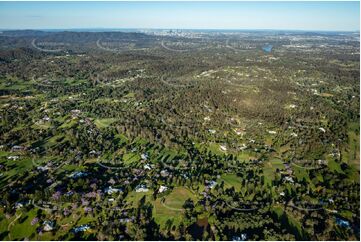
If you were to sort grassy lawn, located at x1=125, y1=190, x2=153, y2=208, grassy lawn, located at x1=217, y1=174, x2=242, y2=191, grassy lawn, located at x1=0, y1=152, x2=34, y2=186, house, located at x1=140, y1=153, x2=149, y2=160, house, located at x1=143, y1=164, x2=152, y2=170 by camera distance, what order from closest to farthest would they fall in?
1. grassy lawn, located at x1=125, y1=190, x2=153, y2=208
2. grassy lawn, located at x1=217, y1=174, x2=242, y2=191
3. grassy lawn, located at x1=0, y1=152, x2=34, y2=186
4. house, located at x1=143, y1=164, x2=152, y2=170
5. house, located at x1=140, y1=153, x2=149, y2=160

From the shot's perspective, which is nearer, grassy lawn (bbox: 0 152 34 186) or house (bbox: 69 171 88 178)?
grassy lawn (bbox: 0 152 34 186)

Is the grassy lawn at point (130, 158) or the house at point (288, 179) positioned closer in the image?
the house at point (288, 179)

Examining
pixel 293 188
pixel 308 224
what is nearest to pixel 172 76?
pixel 293 188

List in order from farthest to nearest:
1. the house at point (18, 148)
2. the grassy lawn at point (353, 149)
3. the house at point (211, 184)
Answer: the house at point (18, 148) → the grassy lawn at point (353, 149) → the house at point (211, 184)

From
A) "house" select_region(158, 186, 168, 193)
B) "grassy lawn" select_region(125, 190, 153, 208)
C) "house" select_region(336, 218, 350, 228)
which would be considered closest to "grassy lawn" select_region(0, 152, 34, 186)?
"grassy lawn" select_region(125, 190, 153, 208)

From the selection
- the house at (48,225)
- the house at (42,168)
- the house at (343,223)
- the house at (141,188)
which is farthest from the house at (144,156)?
the house at (343,223)

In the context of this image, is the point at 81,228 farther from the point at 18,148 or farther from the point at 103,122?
the point at 103,122

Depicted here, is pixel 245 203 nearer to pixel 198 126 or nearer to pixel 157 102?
pixel 198 126

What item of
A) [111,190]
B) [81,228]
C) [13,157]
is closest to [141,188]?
[111,190]

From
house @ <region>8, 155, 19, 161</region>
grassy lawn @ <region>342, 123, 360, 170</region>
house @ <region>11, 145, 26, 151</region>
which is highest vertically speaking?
house @ <region>11, 145, 26, 151</region>

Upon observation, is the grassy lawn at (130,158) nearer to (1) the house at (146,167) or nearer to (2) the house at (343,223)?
(1) the house at (146,167)

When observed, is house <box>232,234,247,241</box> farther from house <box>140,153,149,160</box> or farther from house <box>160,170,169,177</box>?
house <box>140,153,149,160</box>

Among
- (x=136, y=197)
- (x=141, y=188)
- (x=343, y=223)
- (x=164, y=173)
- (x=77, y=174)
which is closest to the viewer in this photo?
(x=343, y=223)
